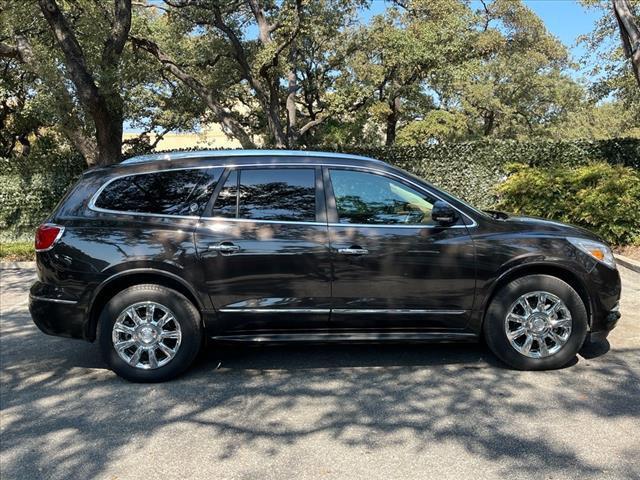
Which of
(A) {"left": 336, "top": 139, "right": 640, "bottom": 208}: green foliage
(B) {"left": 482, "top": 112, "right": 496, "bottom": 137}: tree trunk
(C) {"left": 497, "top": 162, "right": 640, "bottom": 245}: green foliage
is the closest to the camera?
(C) {"left": 497, "top": 162, "right": 640, "bottom": 245}: green foliage

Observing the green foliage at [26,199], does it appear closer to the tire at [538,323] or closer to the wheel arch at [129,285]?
the wheel arch at [129,285]

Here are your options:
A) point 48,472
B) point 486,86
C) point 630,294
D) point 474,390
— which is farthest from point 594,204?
point 486,86

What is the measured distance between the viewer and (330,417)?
12.5 ft

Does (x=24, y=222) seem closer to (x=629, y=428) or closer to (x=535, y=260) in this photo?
(x=535, y=260)

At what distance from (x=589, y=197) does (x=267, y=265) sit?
24.6ft

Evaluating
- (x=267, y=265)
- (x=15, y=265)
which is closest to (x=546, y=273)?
(x=267, y=265)

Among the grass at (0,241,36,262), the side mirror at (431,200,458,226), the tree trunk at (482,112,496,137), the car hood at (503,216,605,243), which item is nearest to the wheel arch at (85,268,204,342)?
the side mirror at (431,200,458,226)

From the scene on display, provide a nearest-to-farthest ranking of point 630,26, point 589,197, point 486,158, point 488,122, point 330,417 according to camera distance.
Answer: point 330,417
point 589,197
point 630,26
point 486,158
point 488,122

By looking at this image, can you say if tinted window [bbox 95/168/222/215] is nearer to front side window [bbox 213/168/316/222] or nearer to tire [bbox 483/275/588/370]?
front side window [bbox 213/168/316/222]

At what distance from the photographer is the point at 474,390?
4.16 meters

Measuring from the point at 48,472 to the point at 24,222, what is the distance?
12.2m

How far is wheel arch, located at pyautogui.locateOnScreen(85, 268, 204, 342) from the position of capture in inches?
173

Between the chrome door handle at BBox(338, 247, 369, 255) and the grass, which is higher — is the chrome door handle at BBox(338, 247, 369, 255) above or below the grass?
above

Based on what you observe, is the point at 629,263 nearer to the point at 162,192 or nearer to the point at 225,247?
the point at 225,247
